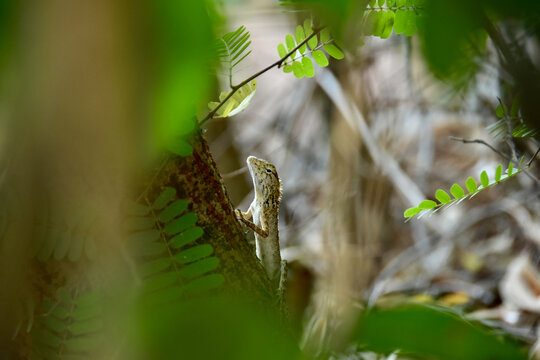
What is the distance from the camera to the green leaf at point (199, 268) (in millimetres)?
807

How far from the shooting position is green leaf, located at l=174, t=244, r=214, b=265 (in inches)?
32.1

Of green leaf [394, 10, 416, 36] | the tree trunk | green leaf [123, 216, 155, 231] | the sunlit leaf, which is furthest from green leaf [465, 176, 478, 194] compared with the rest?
green leaf [123, 216, 155, 231]

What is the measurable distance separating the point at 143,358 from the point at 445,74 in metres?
0.29

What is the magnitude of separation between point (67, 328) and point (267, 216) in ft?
4.05

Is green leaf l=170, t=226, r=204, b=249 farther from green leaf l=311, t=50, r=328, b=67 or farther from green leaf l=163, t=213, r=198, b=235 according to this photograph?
green leaf l=311, t=50, r=328, b=67

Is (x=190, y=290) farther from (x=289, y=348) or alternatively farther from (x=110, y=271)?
(x=289, y=348)

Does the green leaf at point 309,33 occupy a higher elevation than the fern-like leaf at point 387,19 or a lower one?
higher

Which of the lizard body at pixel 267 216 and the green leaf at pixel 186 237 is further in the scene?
the lizard body at pixel 267 216

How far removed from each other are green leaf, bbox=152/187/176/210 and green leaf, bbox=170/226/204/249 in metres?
0.06

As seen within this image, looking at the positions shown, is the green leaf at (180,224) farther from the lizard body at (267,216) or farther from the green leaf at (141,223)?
the lizard body at (267,216)

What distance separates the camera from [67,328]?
29.5 inches

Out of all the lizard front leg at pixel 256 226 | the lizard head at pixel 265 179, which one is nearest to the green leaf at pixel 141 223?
the lizard front leg at pixel 256 226

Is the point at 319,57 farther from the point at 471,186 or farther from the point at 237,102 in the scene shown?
the point at 471,186

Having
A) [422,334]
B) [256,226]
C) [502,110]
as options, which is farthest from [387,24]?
[256,226]
